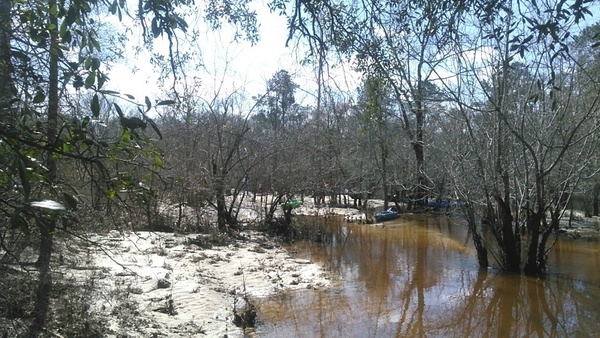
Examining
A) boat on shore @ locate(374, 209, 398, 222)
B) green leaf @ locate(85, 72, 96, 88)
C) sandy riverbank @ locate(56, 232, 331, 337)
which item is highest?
green leaf @ locate(85, 72, 96, 88)

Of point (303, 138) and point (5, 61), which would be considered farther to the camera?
point (303, 138)

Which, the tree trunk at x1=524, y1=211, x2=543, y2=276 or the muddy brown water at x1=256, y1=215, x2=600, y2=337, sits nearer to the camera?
the muddy brown water at x1=256, y1=215, x2=600, y2=337

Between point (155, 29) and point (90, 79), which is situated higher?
point (155, 29)

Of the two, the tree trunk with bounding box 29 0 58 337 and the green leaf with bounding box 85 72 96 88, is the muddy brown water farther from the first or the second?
the green leaf with bounding box 85 72 96 88

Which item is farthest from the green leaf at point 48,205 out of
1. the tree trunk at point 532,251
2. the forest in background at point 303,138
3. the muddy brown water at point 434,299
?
the tree trunk at point 532,251

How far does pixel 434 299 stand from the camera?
34.3 ft

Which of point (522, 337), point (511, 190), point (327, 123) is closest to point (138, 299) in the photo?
point (522, 337)

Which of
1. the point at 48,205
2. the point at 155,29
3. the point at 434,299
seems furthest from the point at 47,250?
the point at 434,299

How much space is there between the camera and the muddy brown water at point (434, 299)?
8.47 m

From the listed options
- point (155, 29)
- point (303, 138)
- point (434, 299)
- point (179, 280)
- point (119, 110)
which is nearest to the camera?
point (119, 110)

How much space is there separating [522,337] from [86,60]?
27.1 ft

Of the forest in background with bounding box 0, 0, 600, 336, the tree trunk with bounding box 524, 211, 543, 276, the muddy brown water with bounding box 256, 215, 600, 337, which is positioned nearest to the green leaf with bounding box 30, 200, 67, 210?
the forest in background with bounding box 0, 0, 600, 336

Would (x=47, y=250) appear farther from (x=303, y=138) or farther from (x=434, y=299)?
(x=303, y=138)

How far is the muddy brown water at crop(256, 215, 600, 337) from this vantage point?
8.47m
